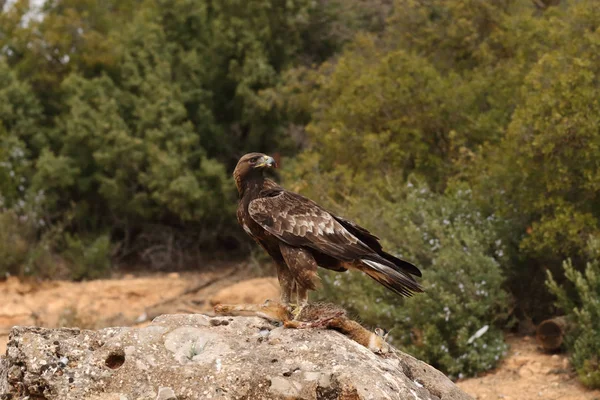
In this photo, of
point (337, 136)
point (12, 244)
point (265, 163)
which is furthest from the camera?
point (12, 244)

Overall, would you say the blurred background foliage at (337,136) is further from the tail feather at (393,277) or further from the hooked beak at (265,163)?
the hooked beak at (265,163)

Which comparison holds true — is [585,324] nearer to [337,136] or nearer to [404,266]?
[404,266]

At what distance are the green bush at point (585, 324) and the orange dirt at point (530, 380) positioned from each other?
0.16 meters

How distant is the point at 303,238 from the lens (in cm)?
617

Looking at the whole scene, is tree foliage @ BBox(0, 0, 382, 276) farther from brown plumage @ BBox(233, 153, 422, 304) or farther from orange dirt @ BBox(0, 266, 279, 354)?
brown plumage @ BBox(233, 153, 422, 304)

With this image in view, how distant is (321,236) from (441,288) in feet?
14.5

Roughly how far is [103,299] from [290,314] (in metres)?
10.4

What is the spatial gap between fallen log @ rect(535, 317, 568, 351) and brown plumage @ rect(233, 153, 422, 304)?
15.7ft

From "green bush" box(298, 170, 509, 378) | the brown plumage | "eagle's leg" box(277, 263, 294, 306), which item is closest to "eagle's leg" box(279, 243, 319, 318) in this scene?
the brown plumage

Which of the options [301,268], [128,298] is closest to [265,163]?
[301,268]

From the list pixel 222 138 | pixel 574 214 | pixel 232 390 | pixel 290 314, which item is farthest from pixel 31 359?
pixel 222 138

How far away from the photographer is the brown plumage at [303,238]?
6.13 m

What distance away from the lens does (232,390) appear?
5074mm

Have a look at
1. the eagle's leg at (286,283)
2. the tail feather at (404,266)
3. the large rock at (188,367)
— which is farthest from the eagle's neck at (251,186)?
the large rock at (188,367)
